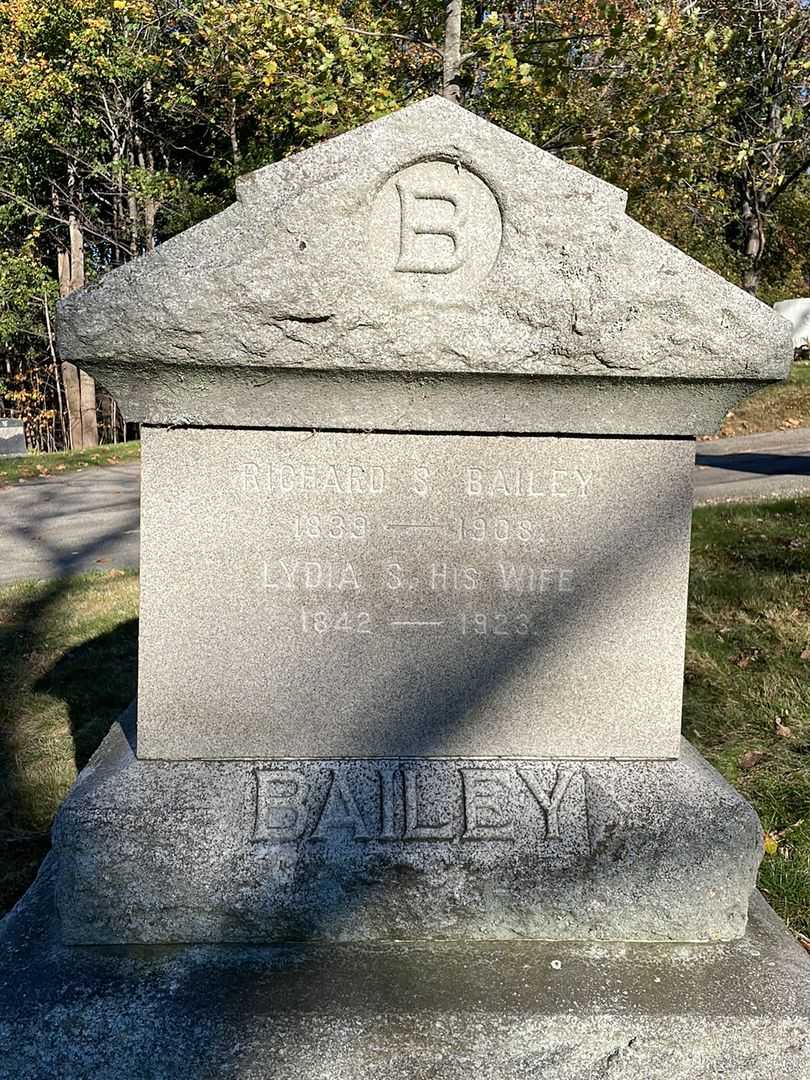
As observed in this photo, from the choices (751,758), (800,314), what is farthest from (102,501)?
(800,314)

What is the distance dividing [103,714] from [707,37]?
7680mm

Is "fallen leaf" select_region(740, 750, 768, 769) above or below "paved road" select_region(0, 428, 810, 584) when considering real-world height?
below

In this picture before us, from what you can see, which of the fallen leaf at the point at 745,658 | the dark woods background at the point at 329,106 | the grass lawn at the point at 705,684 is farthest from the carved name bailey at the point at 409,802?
the dark woods background at the point at 329,106

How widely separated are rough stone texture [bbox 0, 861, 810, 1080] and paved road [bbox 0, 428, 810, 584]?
5657mm

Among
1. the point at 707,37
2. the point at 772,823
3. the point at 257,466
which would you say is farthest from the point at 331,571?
the point at 707,37

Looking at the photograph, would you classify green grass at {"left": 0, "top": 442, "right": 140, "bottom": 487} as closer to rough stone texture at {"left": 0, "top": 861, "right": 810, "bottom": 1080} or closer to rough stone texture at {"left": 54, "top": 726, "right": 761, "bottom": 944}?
rough stone texture at {"left": 54, "top": 726, "right": 761, "bottom": 944}

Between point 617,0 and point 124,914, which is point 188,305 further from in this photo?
point 617,0

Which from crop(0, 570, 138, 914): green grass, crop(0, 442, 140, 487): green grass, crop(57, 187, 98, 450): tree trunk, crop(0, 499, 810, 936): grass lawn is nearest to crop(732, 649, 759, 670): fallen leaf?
crop(0, 499, 810, 936): grass lawn

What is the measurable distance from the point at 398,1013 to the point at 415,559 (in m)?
1.07

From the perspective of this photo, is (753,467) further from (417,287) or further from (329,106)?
(417,287)

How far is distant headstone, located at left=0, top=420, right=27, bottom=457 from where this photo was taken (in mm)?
16016

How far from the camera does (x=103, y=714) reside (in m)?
4.52

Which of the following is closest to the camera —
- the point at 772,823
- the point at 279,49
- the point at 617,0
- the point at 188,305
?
the point at 188,305

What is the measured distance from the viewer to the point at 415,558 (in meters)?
2.40
